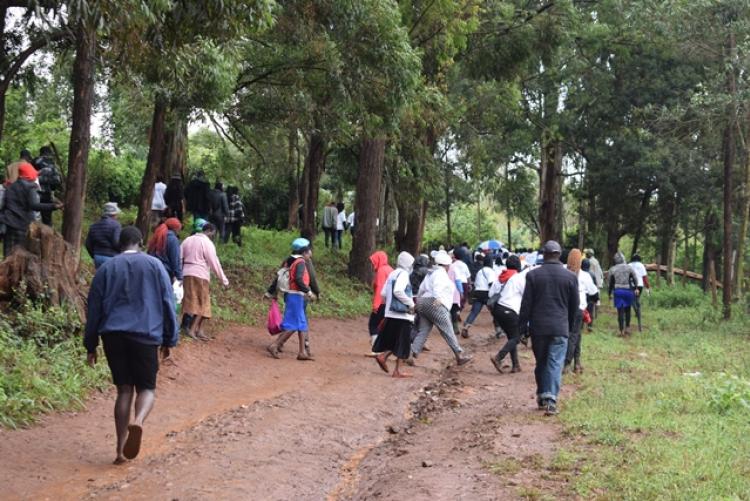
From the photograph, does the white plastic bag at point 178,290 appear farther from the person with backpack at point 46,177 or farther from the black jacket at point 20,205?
the person with backpack at point 46,177

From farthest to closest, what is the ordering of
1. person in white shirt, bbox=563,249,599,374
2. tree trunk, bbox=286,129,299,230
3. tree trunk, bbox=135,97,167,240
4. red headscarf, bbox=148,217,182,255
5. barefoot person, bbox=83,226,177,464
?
1. tree trunk, bbox=286,129,299,230
2. tree trunk, bbox=135,97,167,240
3. person in white shirt, bbox=563,249,599,374
4. red headscarf, bbox=148,217,182,255
5. barefoot person, bbox=83,226,177,464

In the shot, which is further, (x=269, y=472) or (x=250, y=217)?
(x=250, y=217)

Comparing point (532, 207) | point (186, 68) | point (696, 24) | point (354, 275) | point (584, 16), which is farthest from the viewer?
point (532, 207)

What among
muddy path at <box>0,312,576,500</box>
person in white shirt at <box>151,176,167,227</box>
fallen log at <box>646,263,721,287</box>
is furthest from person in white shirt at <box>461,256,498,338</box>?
fallen log at <box>646,263,721,287</box>

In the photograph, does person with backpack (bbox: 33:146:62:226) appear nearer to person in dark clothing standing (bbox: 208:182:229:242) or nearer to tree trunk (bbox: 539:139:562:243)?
person in dark clothing standing (bbox: 208:182:229:242)

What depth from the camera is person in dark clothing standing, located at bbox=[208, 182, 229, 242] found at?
23094 mm

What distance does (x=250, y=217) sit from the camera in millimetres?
39875

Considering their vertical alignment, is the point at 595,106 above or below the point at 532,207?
above

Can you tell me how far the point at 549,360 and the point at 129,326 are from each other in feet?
Answer: 15.6

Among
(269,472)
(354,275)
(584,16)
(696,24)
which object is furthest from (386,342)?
(584,16)

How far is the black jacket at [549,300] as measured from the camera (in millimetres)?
10195

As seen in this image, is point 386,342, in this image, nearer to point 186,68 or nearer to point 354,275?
point 186,68

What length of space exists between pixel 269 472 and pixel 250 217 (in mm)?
32540

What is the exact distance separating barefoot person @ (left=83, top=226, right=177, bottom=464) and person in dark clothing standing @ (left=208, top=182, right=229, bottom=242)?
15.4m
